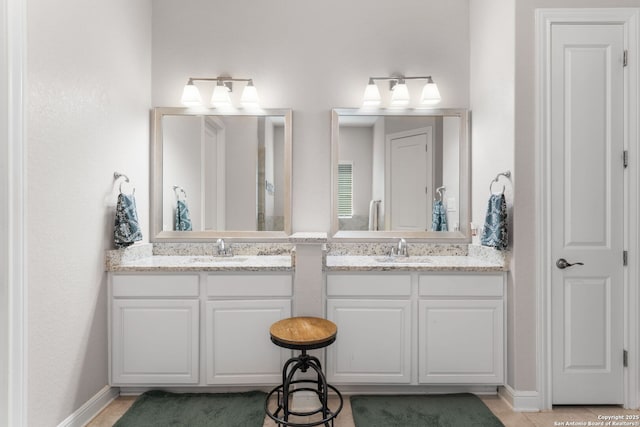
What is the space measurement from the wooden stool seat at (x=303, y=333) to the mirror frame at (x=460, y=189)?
89cm

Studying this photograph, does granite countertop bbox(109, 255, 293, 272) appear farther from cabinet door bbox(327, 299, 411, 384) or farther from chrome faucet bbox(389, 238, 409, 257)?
chrome faucet bbox(389, 238, 409, 257)

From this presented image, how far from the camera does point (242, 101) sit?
264 centimetres

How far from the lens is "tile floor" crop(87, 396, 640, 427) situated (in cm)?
198

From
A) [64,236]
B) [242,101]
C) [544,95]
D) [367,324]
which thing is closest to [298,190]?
[242,101]

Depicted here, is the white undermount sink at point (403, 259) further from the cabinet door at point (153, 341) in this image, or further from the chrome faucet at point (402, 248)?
the cabinet door at point (153, 341)

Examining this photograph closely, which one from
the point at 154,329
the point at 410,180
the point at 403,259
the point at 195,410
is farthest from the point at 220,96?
the point at 195,410

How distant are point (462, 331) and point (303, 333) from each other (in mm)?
1029

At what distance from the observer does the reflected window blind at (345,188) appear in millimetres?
2717

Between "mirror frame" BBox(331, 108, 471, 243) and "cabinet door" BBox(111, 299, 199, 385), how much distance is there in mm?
1180

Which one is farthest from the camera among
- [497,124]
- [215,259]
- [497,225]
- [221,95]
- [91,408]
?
[221,95]

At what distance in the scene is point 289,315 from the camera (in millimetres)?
2199

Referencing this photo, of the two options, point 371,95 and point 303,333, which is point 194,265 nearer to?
point 303,333

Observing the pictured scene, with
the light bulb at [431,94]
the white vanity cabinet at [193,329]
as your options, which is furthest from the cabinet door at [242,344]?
the light bulb at [431,94]

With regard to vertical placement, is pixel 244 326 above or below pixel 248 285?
below
